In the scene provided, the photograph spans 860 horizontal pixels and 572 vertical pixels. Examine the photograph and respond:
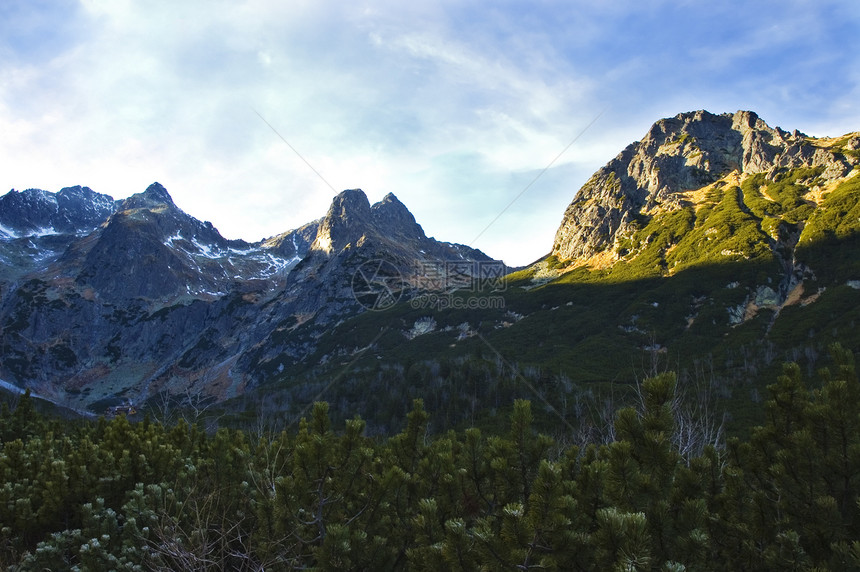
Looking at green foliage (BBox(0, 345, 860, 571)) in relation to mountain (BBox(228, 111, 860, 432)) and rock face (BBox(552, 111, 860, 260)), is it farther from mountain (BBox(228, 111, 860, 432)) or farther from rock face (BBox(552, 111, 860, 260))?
rock face (BBox(552, 111, 860, 260))

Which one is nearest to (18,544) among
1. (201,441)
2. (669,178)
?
(201,441)

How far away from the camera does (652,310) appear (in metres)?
119

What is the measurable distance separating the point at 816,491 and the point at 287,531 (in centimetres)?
665

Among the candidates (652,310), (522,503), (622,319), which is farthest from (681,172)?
(522,503)

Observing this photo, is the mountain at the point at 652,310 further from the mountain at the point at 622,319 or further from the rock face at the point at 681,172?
the rock face at the point at 681,172

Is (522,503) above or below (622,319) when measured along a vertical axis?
below

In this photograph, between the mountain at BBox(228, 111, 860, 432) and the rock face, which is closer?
the mountain at BBox(228, 111, 860, 432)

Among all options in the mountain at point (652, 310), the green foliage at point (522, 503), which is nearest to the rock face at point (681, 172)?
the mountain at point (652, 310)

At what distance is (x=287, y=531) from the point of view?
646cm

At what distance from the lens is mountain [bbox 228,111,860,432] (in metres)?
91.2

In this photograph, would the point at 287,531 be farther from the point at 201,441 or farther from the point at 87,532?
the point at 201,441

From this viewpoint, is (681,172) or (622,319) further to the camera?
(681,172)

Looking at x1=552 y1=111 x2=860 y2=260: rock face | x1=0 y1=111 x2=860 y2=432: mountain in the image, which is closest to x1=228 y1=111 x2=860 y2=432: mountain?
x1=0 y1=111 x2=860 y2=432: mountain

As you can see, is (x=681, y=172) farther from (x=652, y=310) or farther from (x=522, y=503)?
(x=522, y=503)
